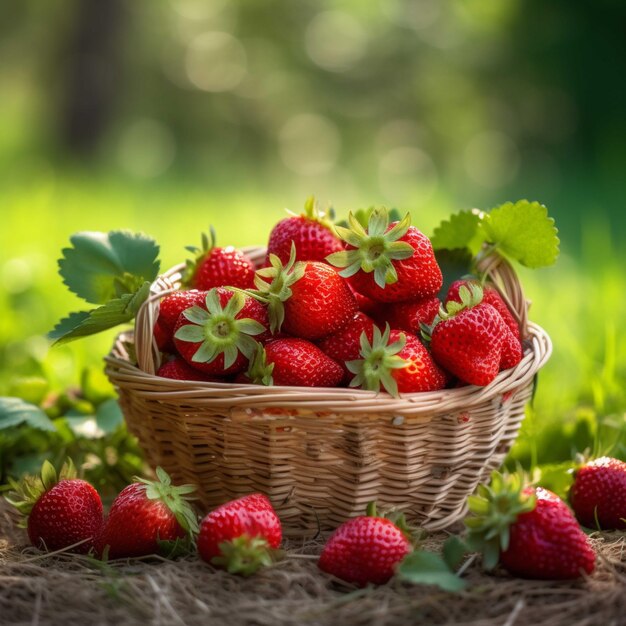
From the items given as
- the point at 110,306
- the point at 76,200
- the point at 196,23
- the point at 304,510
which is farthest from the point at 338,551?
the point at 196,23

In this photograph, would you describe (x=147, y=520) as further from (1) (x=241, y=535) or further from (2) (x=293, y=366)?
(2) (x=293, y=366)

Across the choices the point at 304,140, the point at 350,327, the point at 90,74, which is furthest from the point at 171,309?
the point at 304,140

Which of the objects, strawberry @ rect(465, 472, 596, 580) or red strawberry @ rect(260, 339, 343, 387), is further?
red strawberry @ rect(260, 339, 343, 387)

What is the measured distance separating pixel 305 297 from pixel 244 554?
1.54 ft

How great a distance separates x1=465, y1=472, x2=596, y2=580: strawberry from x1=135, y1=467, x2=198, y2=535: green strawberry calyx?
1.57 ft

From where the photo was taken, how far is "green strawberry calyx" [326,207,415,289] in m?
1.60

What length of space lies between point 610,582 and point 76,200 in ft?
14.2

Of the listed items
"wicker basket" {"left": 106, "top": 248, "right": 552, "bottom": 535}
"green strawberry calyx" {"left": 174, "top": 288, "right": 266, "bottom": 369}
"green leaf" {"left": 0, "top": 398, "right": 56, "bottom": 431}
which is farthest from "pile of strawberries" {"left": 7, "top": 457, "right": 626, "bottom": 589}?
"green leaf" {"left": 0, "top": 398, "right": 56, "bottom": 431}

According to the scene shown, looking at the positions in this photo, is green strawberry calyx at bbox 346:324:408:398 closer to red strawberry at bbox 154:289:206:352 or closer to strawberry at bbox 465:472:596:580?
strawberry at bbox 465:472:596:580

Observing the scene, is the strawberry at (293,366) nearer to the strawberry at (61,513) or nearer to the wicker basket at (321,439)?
the wicker basket at (321,439)

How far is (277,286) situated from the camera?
1.62 meters

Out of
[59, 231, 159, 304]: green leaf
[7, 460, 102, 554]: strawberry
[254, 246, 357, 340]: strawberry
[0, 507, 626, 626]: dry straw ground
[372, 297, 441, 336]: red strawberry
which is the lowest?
[0, 507, 626, 626]: dry straw ground

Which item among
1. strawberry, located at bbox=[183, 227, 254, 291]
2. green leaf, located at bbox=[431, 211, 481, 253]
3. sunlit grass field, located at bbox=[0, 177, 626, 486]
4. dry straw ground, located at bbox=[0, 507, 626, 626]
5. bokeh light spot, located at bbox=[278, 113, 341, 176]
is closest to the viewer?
dry straw ground, located at bbox=[0, 507, 626, 626]

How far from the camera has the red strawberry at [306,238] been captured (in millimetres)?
1776
